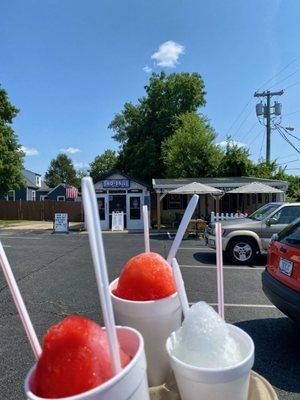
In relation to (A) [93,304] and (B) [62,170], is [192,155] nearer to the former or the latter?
(A) [93,304]

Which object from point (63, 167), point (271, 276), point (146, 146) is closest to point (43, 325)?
point (271, 276)

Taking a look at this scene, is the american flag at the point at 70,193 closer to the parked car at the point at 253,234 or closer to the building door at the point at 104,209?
the building door at the point at 104,209

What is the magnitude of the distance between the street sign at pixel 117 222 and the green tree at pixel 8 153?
31.8 feet

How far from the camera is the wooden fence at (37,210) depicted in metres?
35.5

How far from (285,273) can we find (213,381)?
399 cm

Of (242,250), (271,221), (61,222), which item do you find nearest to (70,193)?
(61,222)

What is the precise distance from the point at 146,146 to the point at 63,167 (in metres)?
56.4

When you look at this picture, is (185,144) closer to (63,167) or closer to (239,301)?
(239,301)

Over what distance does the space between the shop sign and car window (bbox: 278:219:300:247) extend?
20.3m

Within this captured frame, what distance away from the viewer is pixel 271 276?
525cm

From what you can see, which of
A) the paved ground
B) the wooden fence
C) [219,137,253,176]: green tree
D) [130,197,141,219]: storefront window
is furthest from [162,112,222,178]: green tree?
the paved ground

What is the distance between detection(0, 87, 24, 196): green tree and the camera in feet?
95.4

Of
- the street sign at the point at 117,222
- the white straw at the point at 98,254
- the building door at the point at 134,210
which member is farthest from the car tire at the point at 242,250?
the building door at the point at 134,210

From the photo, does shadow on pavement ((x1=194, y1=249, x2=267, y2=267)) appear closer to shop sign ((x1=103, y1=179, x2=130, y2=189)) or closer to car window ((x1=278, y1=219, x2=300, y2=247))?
car window ((x1=278, y1=219, x2=300, y2=247))
